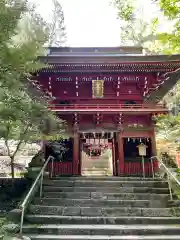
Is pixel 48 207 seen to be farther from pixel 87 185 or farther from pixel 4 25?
pixel 4 25

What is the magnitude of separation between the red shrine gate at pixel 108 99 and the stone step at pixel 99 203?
3790 mm

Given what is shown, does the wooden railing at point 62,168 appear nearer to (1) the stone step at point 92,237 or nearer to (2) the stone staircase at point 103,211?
(2) the stone staircase at point 103,211

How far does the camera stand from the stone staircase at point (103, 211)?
6.12m

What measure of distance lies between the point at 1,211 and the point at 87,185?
134 inches

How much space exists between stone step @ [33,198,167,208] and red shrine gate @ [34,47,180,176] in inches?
149

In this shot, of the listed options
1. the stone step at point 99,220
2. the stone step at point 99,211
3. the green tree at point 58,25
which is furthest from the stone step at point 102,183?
the green tree at point 58,25

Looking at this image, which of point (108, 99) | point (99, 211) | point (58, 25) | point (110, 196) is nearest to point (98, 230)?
point (99, 211)

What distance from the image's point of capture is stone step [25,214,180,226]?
6676 mm

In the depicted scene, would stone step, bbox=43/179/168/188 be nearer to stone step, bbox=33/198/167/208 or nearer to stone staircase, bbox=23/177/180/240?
→ stone staircase, bbox=23/177/180/240

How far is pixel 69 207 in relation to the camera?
7348 mm

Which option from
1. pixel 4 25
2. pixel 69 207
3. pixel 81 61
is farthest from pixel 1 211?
pixel 81 61

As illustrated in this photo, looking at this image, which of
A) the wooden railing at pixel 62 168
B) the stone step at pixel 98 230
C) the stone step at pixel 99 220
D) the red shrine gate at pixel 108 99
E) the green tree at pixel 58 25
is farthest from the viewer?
the green tree at pixel 58 25

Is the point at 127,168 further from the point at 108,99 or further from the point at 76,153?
the point at 108,99

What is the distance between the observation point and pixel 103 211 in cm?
734
